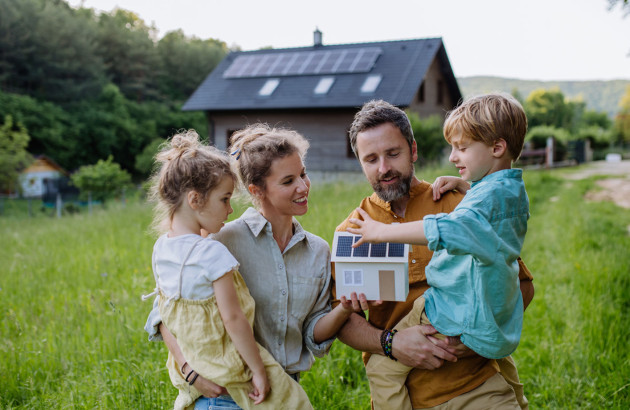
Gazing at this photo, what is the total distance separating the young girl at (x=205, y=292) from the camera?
191cm

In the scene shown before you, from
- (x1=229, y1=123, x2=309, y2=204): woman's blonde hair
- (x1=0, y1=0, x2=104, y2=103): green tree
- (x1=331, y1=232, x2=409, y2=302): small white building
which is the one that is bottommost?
(x1=331, y1=232, x2=409, y2=302): small white building

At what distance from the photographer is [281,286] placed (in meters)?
2.20

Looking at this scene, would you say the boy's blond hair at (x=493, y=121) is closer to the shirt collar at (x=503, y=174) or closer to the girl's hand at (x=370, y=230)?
the shirt collar at (x=503, y=174)

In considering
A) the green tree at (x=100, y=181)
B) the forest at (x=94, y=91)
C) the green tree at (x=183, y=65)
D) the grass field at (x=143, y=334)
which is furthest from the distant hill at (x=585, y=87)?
the grass field at (x=143, y=334)

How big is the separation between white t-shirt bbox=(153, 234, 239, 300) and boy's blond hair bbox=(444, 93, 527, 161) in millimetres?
1030

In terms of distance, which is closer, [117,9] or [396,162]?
[396,162]

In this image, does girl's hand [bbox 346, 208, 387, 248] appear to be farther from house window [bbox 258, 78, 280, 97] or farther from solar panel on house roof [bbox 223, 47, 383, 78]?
house window [bbox 258, 78, 280, 97]

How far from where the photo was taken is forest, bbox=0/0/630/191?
4459cm

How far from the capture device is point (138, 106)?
54531 mm

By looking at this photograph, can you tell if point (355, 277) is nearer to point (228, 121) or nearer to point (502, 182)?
point (502, 182)

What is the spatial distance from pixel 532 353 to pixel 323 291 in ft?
9.26

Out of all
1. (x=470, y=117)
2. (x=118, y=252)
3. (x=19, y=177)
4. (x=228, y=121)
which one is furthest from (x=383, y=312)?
(x=19, y=177)

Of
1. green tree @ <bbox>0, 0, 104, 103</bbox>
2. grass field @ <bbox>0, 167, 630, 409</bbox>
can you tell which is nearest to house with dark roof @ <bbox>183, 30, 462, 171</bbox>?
grass field @ <bbox>0, 167, 630, 409</bbox>

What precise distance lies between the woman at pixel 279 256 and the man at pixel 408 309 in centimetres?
19
